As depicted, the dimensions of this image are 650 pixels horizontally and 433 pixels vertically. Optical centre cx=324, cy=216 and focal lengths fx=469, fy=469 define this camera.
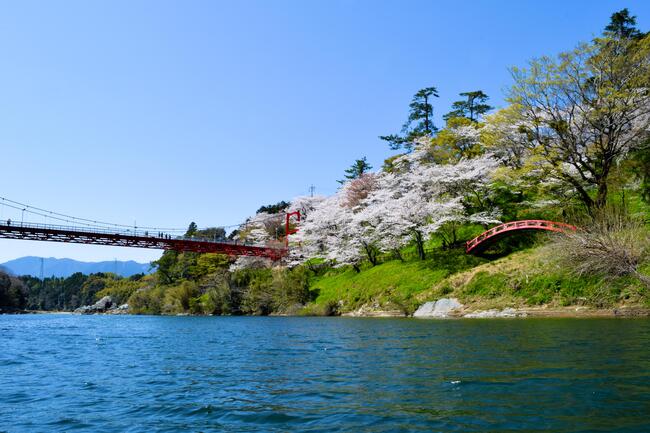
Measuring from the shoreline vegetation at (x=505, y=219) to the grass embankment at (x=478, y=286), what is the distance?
0.10m

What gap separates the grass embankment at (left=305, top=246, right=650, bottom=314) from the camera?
25.8m

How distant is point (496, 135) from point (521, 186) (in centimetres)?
462

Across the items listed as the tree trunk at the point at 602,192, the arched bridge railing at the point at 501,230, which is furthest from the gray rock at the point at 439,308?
the tree trunk at the point at 602,192

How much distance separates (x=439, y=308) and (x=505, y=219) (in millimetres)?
13471

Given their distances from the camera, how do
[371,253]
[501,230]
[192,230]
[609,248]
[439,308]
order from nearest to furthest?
[609,248]
[439,308]
[501,230]
[371,253]
[192,230]

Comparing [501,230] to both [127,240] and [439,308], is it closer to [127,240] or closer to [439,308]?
[439,308]

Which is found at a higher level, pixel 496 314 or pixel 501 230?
pixel 501 230

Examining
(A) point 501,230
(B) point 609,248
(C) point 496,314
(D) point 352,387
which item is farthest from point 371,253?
(D) point 352,387

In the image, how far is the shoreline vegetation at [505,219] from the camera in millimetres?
25453

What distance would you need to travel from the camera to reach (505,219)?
41688mm

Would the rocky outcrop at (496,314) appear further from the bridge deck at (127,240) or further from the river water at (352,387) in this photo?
the bridge deck at (127,240)

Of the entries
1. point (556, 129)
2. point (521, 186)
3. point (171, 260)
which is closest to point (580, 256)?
point (556, 129)

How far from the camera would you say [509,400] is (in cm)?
787

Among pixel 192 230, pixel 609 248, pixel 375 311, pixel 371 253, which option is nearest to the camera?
pixel 609 248
